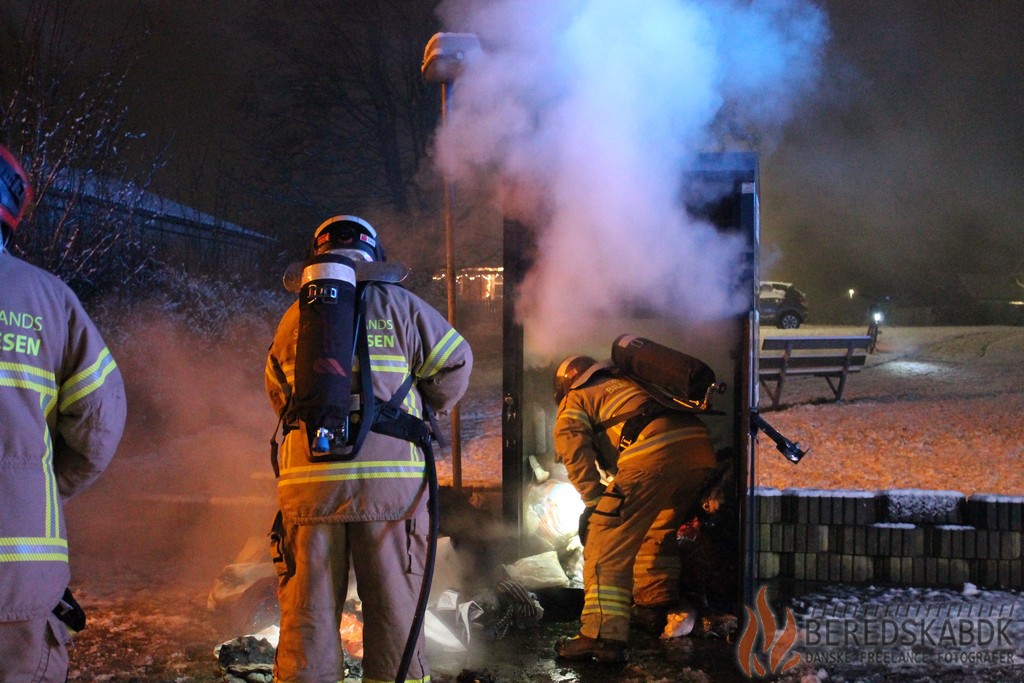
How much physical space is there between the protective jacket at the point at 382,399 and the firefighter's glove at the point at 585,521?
5.12ft

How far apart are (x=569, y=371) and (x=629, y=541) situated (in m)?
1.26

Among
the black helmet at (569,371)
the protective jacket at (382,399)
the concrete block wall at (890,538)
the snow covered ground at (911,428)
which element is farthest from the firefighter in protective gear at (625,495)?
the snow covered ground at (911,428)

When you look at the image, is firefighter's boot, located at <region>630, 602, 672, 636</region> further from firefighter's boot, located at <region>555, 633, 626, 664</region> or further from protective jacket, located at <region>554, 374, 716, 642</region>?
firefighter's boot, located at <region>555, 633, 626, 664</region>

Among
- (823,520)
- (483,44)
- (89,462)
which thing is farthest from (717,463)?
(89,462)

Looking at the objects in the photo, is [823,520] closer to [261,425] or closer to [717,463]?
[717,463]

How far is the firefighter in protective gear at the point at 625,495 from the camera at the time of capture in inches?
165

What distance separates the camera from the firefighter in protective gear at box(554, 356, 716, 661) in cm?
420

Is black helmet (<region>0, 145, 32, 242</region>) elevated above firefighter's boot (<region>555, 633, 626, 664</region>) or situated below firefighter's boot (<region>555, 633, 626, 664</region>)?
above

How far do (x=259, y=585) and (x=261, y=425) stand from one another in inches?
189

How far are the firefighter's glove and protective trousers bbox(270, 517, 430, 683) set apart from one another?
5.76 feet

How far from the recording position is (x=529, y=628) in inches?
182

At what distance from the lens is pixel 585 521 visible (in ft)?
15.5

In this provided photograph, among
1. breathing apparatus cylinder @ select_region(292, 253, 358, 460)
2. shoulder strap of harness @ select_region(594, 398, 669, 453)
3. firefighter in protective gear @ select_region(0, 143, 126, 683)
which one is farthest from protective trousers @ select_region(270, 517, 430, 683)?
shoulder strap of harness @ select_region(594, 398, 669, 453)

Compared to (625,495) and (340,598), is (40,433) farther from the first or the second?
(625,495)
